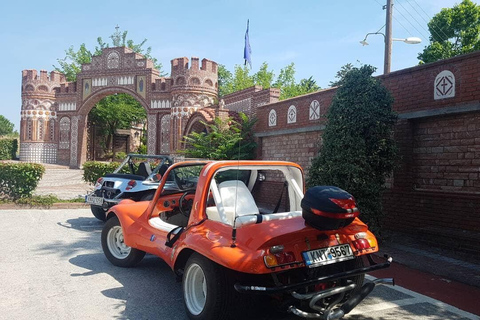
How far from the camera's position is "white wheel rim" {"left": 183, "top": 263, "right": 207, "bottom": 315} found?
148 inches

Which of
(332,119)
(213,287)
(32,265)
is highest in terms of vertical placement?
(332,119)

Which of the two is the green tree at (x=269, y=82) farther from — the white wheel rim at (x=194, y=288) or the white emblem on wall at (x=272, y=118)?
the white wheel rim at (x=194, y=288)

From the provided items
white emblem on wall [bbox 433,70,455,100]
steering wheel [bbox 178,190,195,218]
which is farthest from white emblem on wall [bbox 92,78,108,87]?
steering wheel [bbox 178,190,195,218]

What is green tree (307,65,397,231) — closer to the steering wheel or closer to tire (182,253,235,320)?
the steering wheel

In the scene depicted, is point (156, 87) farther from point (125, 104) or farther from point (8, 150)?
point (8, 150)

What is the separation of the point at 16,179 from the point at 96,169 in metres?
2.75

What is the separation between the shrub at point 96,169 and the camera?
14.1 meters

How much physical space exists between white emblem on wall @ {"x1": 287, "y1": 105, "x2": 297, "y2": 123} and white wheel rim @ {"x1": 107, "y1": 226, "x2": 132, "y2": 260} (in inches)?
294

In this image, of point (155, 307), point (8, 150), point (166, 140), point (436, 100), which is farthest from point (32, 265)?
point (8, 150)

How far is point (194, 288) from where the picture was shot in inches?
151

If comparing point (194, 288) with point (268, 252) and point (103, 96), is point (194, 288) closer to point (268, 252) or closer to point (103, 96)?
point (268, 252)

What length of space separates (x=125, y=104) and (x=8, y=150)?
9637mm

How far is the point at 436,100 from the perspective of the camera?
762 cm

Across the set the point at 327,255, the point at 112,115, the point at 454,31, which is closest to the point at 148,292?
the point at 327,255
